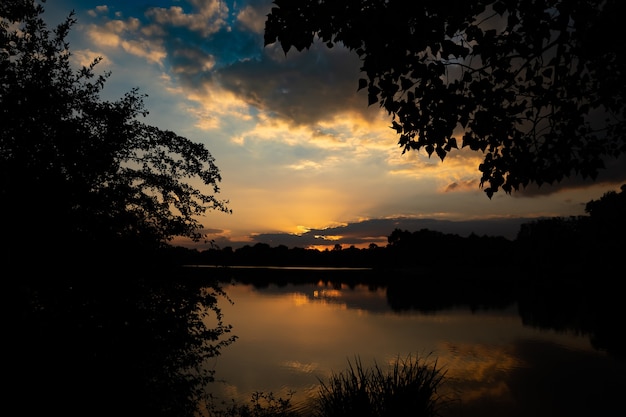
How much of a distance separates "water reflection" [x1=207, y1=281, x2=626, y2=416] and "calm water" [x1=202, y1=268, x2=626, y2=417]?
5cm

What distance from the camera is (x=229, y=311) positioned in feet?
137

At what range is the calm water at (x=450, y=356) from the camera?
17.0m

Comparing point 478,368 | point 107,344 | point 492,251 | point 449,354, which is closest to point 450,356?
point 449,354

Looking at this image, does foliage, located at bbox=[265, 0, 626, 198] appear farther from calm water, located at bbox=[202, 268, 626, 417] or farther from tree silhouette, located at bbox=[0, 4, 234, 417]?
calm water, located at bbox=[202, 268, 626, 417]

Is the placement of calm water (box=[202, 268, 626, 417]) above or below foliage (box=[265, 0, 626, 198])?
below

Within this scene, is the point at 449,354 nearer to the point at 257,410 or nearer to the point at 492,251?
the point at 257,410

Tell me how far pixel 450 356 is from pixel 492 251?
106 meters

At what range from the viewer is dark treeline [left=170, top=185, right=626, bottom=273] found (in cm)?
5175

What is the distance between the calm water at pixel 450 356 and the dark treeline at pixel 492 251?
21.8 feet

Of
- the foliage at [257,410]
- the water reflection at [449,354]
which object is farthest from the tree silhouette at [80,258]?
the water reflection at [449,354]

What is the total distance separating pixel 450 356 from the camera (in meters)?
24.1

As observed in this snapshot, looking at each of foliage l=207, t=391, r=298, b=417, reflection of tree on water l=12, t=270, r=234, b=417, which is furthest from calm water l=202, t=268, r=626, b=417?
reflection of tree on water l=12, t=270, r=234, b=417

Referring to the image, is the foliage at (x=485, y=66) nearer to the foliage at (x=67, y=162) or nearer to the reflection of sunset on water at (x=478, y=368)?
the foliage at (x=67, y=162)

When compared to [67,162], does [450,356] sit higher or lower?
lower
